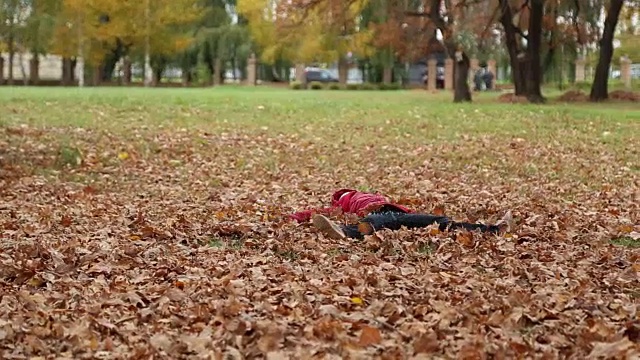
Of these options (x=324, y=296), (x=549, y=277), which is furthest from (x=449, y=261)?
(x=324, y=296)

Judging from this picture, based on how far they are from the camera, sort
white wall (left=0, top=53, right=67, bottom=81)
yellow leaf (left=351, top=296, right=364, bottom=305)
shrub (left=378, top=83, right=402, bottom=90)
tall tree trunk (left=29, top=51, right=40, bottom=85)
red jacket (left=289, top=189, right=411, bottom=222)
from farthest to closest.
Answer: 1. white wall (left=0, top=53, right=67, bottom=81)
2. tall tree trunk (left=29, top=51, right=40, bottom=85)
3. shrub (left=378, top=83, right=402, bottom=90)
4. red jacket (left=289, top=189, right=411, bottom=222)
5. yellow leaf (left=351, top=296, right=364, bottom=305)

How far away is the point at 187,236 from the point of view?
26.7 feet

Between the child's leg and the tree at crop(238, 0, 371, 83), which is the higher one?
Result: the tree at crop(238, 0, 371, 83)

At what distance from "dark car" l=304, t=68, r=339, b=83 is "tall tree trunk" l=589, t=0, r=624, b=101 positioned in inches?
1173

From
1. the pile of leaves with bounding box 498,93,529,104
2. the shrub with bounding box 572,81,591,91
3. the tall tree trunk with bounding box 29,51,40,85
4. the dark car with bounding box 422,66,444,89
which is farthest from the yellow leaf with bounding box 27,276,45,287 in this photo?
the tall tree trunk with bounding box 29,51,40,85

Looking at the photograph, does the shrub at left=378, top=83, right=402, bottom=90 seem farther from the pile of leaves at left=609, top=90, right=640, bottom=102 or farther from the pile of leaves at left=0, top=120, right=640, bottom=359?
the pile of leaves at left=0, top=120, right=640, bottom=359

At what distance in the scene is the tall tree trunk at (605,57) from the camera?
101 feet

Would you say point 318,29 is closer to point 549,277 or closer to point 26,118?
point 26,118

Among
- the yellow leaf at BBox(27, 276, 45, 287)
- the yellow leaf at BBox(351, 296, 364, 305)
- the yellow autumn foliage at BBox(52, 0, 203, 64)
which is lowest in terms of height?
the yellow leaf at BBox(27, 276, 45, 287)

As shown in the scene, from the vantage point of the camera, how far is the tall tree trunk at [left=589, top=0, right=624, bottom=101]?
101 ft

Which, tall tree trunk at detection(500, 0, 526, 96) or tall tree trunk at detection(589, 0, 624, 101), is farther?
tall tree trunk at detection(500, 0, 526, 96)

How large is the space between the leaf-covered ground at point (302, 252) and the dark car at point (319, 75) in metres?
44.0

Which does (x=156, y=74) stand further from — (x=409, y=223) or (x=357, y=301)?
(x=357, y=301)

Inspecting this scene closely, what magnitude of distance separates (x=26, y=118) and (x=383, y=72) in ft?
134
